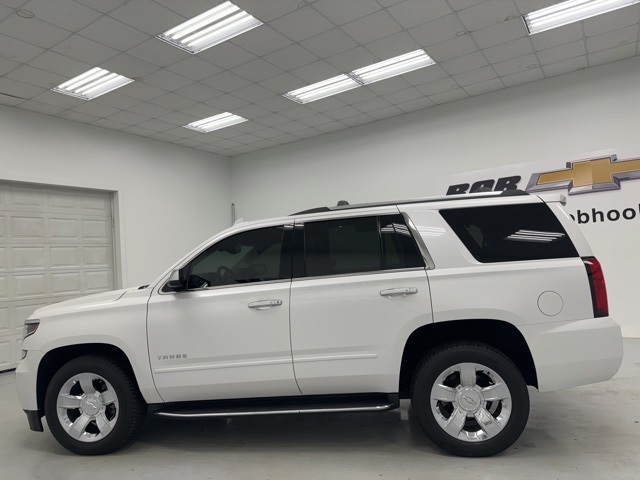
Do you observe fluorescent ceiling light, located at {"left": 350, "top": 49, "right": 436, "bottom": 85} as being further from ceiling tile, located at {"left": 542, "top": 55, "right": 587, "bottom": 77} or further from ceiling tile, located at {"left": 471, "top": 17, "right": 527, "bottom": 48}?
ceiling tile, located at {"left": 542, "top": 55, "right": 587, "bottom": 77}

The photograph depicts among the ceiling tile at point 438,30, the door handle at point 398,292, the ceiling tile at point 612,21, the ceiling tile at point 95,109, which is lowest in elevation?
the door handle at point 398,292

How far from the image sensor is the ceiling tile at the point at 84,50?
5359 mm

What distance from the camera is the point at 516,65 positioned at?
6.94m

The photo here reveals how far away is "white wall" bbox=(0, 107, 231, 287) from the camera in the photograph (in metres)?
7.43

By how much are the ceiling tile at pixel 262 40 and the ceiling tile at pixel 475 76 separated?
3.12 metres

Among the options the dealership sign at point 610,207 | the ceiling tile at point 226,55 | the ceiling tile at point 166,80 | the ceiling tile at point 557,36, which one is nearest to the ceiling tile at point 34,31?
the ceiling tile at point 166,80

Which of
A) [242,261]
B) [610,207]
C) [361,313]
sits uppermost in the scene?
[610,207]

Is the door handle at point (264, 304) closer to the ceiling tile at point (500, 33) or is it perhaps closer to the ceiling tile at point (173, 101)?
the ceiling tile at point (500, 33)

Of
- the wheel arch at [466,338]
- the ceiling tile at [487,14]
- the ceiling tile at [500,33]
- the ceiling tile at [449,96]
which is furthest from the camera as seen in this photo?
the ceiling tile at [449,96]

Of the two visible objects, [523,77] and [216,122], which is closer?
[523,77]

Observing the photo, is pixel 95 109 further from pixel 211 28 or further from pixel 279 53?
pixel 279 53

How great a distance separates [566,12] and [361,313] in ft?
Answer: 16.9

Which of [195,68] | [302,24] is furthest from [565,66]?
[195,68]

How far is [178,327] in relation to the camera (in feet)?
10.8
